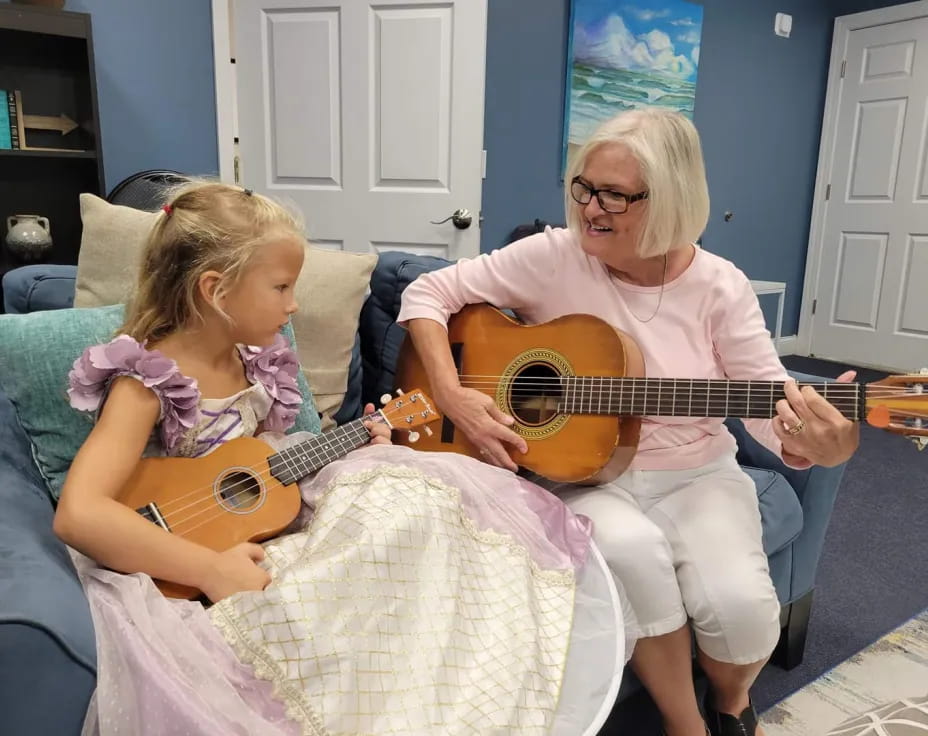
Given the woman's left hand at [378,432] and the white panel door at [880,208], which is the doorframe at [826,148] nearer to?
the white panel door at [880,208]

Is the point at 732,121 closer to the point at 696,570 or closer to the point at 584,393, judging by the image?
the point at 584,393

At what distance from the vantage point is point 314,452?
1.21m

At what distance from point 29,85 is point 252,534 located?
2.50 meters

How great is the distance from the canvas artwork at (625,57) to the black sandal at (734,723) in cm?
294

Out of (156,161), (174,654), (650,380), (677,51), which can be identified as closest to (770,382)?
(650,380)

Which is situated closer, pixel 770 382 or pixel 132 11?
pixel 770 382

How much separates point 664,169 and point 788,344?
433 cm

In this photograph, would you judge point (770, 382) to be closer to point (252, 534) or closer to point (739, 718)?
point (739, 718)

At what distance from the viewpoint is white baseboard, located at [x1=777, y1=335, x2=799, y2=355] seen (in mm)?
5168

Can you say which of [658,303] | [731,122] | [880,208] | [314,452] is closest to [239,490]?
[314,452]

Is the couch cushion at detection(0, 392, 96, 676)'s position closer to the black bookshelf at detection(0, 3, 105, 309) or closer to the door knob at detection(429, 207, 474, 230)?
the black bookshelf at detection(0, 3, 105, 309)

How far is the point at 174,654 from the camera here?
80cm

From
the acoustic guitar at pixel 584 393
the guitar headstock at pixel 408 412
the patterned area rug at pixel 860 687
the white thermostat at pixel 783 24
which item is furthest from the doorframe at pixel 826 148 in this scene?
the guitar headstock at pixel 408 412

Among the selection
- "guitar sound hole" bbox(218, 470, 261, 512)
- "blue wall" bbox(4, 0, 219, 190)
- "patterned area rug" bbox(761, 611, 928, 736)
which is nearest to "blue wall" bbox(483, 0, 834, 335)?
"blue wall" bbox(4, 0, 219, 190)
